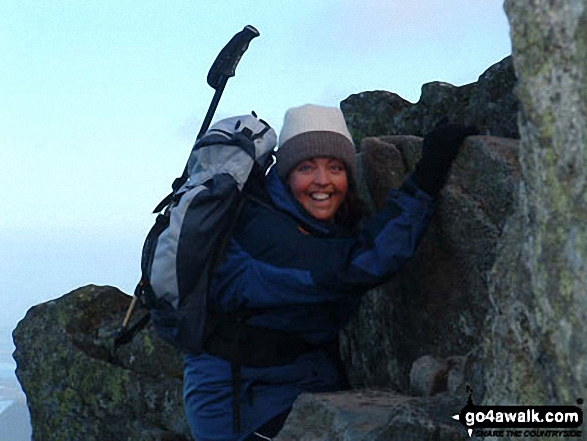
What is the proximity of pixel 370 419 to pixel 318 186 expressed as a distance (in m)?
2.82

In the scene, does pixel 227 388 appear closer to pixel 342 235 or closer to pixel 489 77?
pixel 342 235

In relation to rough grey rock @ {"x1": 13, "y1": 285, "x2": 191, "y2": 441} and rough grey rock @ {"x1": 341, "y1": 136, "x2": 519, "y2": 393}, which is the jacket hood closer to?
rough grey rock @ {"x1": 341, "y1": 136, "x2": 519, "y2": 393}

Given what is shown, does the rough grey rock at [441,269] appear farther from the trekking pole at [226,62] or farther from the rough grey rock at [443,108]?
the trekking pole at [226,62]

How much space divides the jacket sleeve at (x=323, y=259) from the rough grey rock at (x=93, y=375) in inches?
386

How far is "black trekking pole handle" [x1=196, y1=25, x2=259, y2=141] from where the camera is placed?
13141 mm

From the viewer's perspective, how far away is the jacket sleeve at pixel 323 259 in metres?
8.96

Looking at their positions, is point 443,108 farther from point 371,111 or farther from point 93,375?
point 93,375

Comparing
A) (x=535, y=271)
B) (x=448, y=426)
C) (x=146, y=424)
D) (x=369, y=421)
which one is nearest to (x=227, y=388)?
(x=369, y=421)

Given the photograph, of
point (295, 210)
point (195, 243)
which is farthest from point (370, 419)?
point (195, 243)

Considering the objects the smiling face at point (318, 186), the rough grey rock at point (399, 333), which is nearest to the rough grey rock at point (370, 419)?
the rough grey rock at point (399, 333)

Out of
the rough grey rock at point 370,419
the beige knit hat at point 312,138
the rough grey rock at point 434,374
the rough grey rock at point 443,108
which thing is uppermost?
the rough grey rock at point 443,108

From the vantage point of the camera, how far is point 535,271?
242 inches

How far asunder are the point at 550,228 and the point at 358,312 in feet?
22.1

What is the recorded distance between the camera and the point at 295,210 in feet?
31.3
